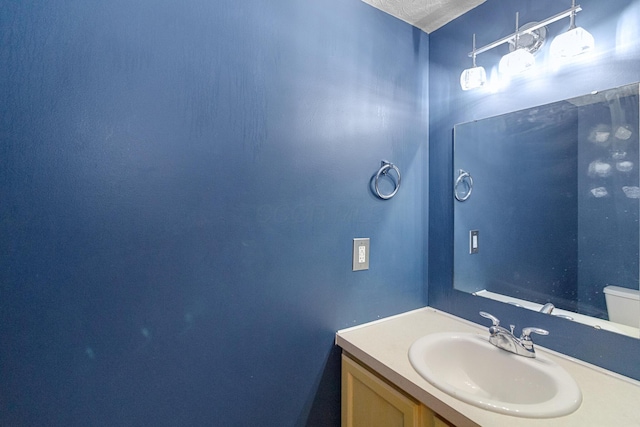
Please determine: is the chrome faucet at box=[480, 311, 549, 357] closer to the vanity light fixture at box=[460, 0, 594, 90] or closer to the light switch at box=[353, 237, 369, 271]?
the light switch at box=[353, 237, 369, 271]

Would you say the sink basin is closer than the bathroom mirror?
Yes

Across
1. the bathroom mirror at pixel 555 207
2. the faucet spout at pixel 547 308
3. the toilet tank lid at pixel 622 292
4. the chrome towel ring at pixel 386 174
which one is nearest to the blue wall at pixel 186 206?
the chrome towel ring at pixel 386 174

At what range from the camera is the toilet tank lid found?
88 centimetres

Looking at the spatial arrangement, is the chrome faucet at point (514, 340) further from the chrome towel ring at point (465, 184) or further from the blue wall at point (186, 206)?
the chrome towel ring at point (465, 184)

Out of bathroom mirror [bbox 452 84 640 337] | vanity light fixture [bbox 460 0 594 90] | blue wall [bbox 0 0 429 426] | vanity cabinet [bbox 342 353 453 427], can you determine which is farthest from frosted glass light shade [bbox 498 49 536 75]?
vanity cabinet [bbox 342 353 453 427]

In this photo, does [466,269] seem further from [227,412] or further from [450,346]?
[227,412]

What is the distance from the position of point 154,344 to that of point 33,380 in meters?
0.27

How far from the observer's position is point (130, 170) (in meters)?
0.82

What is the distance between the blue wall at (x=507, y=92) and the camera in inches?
35.7

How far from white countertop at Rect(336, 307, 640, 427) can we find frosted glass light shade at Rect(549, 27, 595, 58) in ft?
3.55

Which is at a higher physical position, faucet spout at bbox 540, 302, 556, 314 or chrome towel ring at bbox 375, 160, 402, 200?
chrome towel ring at bbox 375, 160, 402, 200

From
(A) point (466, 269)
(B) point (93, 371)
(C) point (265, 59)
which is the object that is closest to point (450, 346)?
(A) point (466, 269)

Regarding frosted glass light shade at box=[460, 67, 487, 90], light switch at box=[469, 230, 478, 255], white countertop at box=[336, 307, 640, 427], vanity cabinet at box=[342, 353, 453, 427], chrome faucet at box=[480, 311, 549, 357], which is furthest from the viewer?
light switch at box=[469, 230, 478, 255]

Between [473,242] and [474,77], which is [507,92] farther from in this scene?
[473,242]
